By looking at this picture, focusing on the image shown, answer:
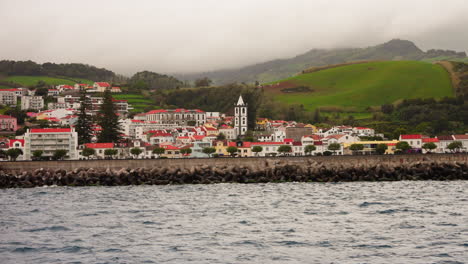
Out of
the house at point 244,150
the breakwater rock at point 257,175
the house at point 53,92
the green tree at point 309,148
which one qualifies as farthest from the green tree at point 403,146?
the house at point 53,92

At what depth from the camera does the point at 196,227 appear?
20.8 metres

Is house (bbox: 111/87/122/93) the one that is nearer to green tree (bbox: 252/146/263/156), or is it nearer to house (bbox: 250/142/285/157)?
house (bbox: 250/142/285/157)

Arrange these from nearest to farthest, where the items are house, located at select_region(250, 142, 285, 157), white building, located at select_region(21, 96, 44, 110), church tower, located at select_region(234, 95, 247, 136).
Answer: house, located at select_region(250, 142, 285, 157) → church tower, located at select_region(234, 95, 247, 136) → white building, located at select_region(21, 96, 44, 110)

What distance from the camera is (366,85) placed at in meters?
154

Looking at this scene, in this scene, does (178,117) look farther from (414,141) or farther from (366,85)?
(414,141)

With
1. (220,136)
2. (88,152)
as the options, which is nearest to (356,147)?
(220,136)

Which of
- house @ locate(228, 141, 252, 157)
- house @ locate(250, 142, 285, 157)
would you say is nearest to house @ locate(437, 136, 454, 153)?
house @ locate(250, 142, 285, 157)

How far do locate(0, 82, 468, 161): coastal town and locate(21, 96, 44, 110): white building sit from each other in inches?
148

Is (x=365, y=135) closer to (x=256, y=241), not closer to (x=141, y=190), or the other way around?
(x=141, y=190)

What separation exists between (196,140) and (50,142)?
2633 cm

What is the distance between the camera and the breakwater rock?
42.9 metres

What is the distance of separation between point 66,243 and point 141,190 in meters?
19.5

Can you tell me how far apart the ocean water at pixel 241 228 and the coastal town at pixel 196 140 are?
49.9 meters

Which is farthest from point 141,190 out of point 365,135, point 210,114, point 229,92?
point 229,92
